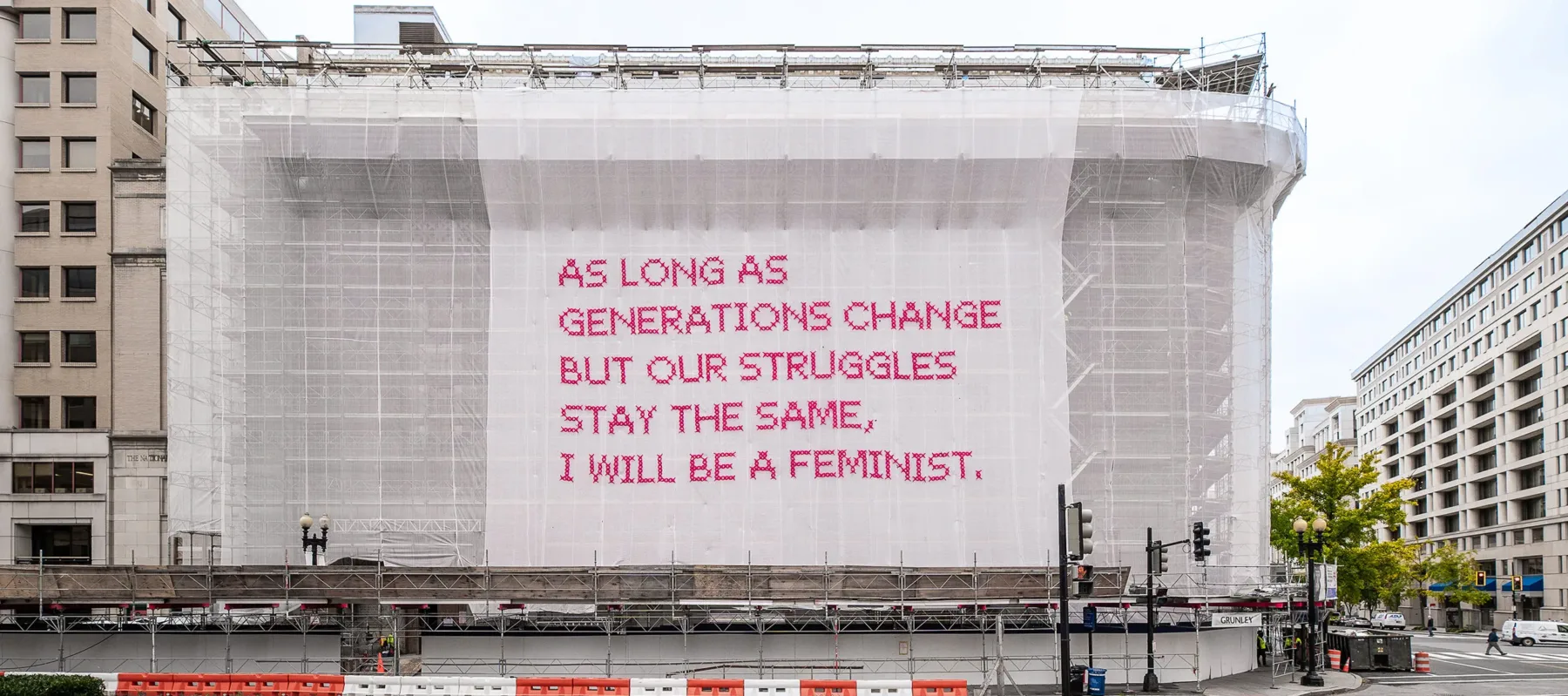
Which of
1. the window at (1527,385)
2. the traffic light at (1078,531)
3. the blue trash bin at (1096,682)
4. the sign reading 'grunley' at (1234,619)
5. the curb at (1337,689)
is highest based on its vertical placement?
the window at (1527,385)

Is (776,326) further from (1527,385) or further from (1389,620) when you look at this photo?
(1527,385)

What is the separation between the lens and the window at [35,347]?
41781 mm

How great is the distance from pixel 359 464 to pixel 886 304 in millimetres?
16035

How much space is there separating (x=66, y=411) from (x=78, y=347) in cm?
229

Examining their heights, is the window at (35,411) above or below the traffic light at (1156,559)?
above

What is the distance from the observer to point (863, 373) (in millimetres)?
34688

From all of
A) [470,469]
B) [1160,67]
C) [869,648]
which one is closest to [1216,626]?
[869,648]

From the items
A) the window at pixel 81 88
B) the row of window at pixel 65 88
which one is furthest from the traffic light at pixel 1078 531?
the window at pixel 81 88

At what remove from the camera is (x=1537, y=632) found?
5841 centimetres

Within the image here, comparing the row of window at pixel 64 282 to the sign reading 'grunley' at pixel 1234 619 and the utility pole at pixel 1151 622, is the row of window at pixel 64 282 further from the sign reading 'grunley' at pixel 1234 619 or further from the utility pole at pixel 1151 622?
the sign reading 'grunley' at pixel 1234 619

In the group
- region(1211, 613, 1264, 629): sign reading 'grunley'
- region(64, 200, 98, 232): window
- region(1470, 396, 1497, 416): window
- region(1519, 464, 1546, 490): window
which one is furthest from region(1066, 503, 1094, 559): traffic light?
region(1470, 396, 1497, 416): window

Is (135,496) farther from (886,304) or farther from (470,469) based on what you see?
(886,304)

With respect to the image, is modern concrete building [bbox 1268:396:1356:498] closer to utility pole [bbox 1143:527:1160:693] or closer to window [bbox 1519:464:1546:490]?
window [bbox 1519:464:1546:490]

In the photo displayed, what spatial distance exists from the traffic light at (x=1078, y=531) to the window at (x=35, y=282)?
3755 centimetres
